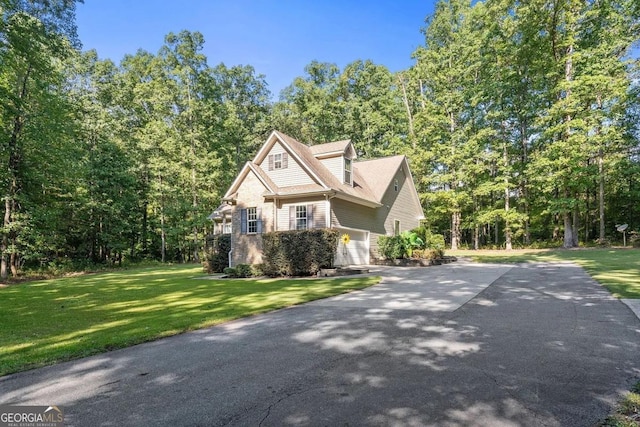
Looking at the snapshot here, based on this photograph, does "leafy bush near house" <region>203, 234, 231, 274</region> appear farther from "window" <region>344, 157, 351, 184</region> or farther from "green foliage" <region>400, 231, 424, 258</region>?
"green foliage" <region>400, 231, 424, 258</region>

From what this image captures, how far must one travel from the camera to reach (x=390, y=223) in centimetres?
2341

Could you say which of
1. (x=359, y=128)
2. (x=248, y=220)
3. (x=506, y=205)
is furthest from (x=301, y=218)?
(x=359, y=128)

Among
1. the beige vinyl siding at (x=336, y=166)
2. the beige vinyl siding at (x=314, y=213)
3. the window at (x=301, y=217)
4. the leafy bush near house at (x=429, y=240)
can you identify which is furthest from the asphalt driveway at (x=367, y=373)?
the leafy bush near house at (x=429, y=240)

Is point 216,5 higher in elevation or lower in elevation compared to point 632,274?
higher

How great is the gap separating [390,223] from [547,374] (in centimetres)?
1979

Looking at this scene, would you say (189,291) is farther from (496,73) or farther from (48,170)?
(496,73)

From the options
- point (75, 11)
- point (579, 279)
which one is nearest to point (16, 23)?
point (75, 11)

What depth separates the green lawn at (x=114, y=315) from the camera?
525 cm

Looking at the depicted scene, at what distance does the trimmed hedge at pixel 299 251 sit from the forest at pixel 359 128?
1460cm

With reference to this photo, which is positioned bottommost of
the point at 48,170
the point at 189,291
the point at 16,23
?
the point at 189,291

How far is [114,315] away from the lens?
309 inches

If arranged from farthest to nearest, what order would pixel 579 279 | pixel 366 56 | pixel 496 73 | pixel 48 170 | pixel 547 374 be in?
1. pixel 366 56
2. pixel 496 73
3. pixel 48 170
4. pixel 579 279
5. pixel 547 374

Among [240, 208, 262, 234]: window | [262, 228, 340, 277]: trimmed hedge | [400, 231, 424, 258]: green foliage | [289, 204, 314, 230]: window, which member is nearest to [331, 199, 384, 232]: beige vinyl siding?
[289, 204, 314, 230]: window

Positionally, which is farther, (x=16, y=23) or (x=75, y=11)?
(x=75, y=11)
